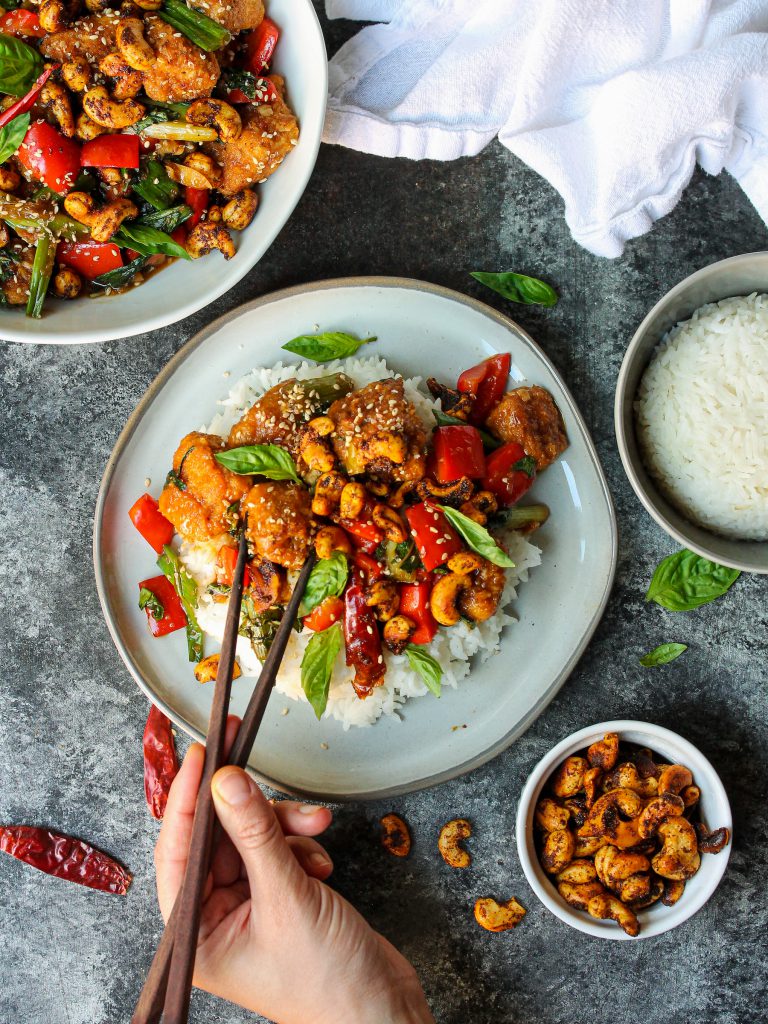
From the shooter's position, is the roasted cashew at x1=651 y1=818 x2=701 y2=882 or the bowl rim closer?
the bowl rim

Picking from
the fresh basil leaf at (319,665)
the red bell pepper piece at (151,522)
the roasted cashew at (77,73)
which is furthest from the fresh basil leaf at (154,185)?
the fresh basil leaf at (319,665)

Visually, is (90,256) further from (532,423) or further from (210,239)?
(532,423)

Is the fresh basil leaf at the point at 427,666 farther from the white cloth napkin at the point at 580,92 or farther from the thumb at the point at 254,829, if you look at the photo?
the white cloth napkin at the point at 580,92

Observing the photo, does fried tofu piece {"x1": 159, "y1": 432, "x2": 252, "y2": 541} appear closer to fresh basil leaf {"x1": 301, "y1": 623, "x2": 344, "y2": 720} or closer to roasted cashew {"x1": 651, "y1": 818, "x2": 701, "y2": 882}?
fresh basil leaf {"x1": 301, "y1": 623, "x2": 344, "y2": 720}

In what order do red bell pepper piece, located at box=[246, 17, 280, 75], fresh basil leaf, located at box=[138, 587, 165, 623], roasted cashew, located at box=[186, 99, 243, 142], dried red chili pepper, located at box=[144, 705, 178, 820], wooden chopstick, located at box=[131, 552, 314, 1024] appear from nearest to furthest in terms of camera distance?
wooden chopstick, located at box=[131, 552, 314, 1024] < roasted cashew, located at box=[186, 99, 243, 142] < red bell pepper piece, located at box=[246, 17, 280, 75] < fresh basil leaf, located at box=[138, 587, 165, 623] < dried red chili pepper, located at box=[144, 705, 178, 820]

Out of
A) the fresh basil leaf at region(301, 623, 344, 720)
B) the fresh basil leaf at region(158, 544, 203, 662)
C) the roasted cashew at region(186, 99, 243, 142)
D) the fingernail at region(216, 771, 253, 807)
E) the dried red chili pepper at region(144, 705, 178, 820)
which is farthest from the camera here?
the dried red chili pepper at region(144, 705, 178, 820)

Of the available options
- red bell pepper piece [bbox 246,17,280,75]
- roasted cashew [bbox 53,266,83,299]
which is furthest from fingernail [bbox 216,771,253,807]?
red bell pepper piece [bbox 246,17,280,75]
